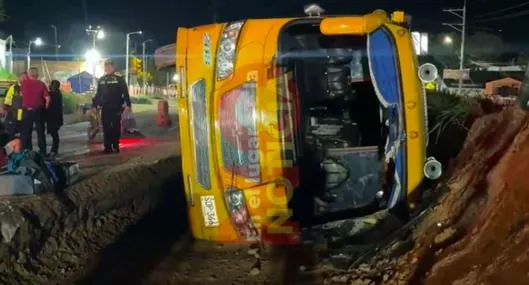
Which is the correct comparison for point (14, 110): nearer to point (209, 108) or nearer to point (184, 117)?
point (184, 117)

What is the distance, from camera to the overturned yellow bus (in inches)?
252

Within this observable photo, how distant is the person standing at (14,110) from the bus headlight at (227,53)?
723 centimetres

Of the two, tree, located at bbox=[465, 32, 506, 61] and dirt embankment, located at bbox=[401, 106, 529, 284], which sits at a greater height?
tree, located at bbox=[465, 32, 506, 61]

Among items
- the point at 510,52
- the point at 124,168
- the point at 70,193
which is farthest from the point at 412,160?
the point at 510,52

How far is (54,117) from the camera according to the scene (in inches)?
583

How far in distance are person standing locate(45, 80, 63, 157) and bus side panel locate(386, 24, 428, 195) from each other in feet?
29.8

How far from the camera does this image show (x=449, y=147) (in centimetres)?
735

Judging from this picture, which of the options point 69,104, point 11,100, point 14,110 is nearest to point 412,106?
point 14,110

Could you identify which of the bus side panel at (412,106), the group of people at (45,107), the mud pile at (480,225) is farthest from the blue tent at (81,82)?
the mud pile at (480,225)

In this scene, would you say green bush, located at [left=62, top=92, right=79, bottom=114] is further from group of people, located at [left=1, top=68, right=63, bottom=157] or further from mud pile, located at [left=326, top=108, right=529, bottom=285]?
A: mud pile, located at [left=326, top=108, right=529, bottom=285]

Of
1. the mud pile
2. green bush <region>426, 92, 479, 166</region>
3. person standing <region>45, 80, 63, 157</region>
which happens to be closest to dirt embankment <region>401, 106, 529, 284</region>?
the mud pile

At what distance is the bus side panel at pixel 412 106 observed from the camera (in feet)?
20.6

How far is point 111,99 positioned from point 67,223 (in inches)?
249

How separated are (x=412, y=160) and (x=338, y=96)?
7.43 ft
